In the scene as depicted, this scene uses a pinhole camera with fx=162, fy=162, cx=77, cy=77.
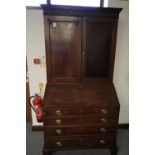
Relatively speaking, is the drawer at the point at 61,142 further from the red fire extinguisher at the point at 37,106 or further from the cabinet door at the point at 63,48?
the cabinet door at the point at 63,48

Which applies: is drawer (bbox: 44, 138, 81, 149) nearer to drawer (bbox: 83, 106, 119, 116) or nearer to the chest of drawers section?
the chest of drawers section

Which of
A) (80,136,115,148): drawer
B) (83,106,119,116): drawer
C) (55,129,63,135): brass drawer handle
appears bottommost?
(80,136,115,148): drawer

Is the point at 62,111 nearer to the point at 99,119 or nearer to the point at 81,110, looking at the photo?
the point at 81,110

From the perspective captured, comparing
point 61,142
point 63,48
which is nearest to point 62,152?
point 61,142

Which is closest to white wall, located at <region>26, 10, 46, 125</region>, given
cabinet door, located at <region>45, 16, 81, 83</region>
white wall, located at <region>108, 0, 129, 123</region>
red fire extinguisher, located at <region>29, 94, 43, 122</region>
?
red fire extinguisher, located at <region>29, 94, 43, 122</region>

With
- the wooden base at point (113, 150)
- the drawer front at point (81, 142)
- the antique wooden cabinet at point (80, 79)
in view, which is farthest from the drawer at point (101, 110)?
the wooden base at point (113, 150)

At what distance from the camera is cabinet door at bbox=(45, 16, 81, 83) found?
1906 mm

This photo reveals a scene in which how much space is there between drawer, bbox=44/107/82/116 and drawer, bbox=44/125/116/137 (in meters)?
0.19

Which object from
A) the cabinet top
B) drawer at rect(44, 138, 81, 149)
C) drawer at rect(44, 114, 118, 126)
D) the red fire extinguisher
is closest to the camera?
the cabinet top

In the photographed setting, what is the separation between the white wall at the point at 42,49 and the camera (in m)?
2.16

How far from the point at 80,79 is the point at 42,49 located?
0.69 meters

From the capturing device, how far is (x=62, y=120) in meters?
1.92
